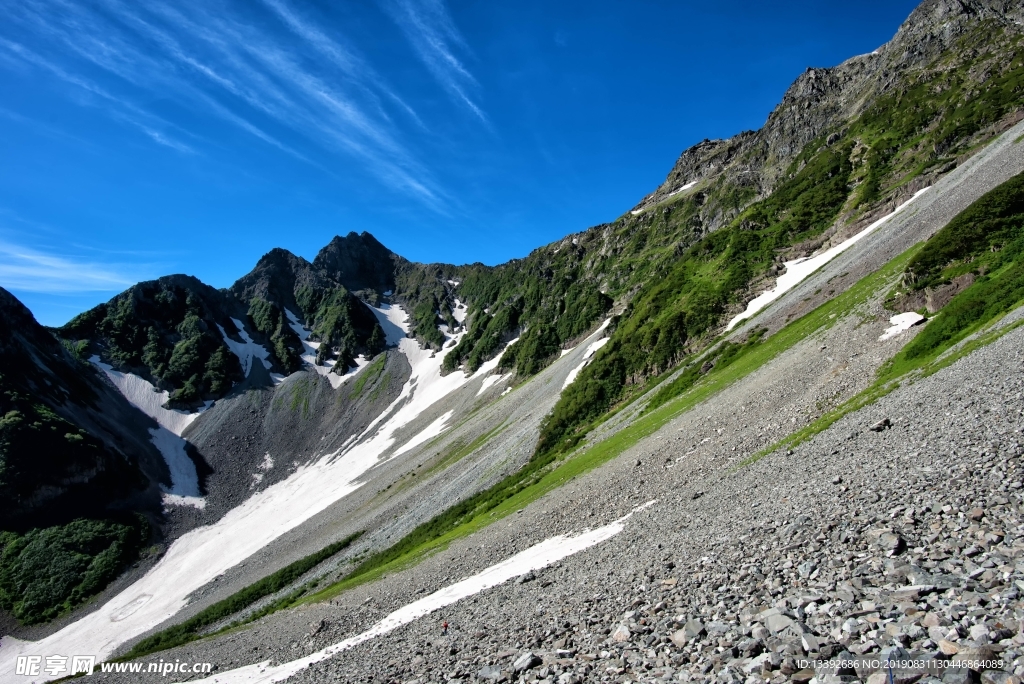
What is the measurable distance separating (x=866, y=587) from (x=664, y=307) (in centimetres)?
8280

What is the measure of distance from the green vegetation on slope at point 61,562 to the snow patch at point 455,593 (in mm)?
88445

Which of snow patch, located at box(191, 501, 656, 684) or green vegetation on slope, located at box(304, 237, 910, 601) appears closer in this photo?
snow patch, located at box(191, 501, 656, 684)

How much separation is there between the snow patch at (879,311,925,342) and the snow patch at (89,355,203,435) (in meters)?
183

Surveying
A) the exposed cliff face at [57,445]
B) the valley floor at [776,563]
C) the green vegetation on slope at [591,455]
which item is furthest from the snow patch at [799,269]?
the exposed cliff face at [57,445]

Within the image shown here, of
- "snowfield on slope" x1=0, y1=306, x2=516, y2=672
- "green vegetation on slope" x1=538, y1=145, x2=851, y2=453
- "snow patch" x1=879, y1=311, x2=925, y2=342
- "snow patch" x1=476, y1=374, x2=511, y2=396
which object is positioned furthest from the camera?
"snow patch" x1=476, y1=374, x2=511, y2=396

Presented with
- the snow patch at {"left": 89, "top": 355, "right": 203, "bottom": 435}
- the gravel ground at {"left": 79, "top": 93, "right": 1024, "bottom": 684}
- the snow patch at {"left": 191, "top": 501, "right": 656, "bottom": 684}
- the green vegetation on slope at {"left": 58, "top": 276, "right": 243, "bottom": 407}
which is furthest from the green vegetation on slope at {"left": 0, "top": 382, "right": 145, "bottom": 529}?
the snow patch at {"left": 191, "top": 501, "right": 656, "bottom": 684}

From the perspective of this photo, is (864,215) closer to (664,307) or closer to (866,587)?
(664,307)

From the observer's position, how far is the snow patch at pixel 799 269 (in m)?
69.7

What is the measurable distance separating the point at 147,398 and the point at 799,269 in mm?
195819

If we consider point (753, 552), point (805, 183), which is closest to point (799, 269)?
point (805, 183)

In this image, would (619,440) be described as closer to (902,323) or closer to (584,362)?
(902,323)

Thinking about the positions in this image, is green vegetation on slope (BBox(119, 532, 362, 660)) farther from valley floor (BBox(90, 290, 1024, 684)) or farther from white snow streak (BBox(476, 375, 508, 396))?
white snow streak (BBox(476, 375, 508, 396))

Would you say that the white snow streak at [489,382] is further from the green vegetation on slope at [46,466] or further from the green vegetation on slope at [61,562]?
the green vegetation on slope at [46,466]

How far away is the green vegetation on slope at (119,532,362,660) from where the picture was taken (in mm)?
60375
